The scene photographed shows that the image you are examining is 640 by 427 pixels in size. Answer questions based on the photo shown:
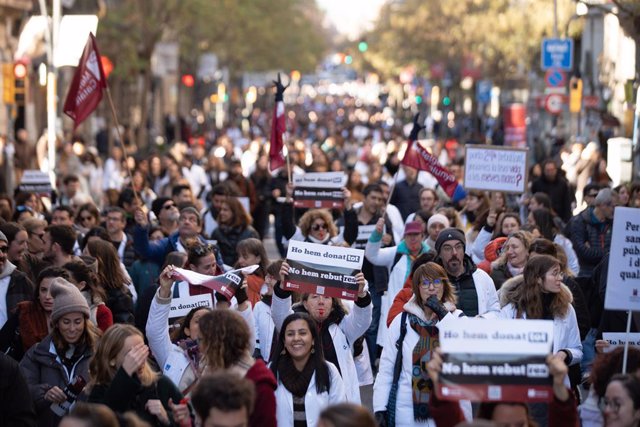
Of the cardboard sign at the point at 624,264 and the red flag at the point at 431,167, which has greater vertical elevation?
the red flag at the point at 431,167

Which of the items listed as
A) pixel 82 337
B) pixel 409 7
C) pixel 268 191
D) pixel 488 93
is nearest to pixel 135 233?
pixel 82 337

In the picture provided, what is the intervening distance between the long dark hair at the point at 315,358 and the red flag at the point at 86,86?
30.7 feet

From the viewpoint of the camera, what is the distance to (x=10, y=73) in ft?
98.7

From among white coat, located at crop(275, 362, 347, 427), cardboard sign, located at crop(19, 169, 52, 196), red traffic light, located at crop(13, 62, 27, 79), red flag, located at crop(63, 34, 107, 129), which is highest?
red traffic light, located at crop(13, 62, 27, 79)

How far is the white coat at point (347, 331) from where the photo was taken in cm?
809

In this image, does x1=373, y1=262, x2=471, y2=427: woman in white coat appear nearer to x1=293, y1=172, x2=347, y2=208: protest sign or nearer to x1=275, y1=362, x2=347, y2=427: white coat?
x1=275, y1=362, x2=347, y2=427: white coat

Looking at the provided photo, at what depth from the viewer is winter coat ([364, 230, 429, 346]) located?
37.4ft

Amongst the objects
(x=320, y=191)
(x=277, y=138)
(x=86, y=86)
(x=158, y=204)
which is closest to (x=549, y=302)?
(x=158, y=204)

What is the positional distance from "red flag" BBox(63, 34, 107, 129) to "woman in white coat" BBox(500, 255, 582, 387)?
8532mm

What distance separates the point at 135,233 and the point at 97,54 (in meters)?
4.69

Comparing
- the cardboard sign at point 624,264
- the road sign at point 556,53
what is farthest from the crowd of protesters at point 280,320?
the road sign at point 556,53

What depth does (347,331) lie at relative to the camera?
8812 mm

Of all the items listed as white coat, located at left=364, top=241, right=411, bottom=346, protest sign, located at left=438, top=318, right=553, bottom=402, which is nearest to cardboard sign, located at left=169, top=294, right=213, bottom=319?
white coat, located at left=364, top=241, right=411, bottom=346

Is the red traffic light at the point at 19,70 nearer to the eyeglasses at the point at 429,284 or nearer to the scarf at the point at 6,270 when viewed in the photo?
the scarf at the point at 6,270
